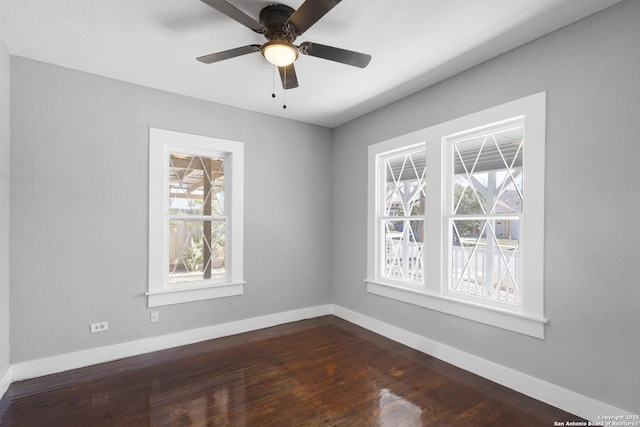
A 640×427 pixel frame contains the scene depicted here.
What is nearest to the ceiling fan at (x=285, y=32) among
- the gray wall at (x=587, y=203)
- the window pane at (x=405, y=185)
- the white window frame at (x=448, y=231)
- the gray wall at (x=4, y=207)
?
the white window frame at (x=448, y=231)

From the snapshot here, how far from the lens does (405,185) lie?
11.8 ft

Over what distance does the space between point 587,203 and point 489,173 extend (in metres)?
0.79

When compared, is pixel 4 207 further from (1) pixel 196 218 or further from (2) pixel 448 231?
(2) pixel 448 231

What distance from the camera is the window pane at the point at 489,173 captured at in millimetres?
2604

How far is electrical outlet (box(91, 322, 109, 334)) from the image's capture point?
9.48 ft

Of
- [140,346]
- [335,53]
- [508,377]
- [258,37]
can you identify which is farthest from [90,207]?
[508,377]

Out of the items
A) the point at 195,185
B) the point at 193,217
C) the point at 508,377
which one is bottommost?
the point at 508,377

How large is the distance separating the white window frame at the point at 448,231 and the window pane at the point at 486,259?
110 millimetres

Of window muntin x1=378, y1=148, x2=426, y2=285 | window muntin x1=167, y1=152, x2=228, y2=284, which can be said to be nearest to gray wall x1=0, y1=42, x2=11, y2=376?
window muntin x1=167, y1=152, x2=228, y2=284

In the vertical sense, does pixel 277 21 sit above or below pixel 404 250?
→ above

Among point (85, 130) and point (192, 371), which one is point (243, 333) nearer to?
point (192, 371)

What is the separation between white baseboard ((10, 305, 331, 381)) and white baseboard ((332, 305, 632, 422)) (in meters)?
1.31

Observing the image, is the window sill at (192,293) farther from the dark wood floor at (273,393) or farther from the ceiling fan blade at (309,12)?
the ceiling fan blade at (309,12)

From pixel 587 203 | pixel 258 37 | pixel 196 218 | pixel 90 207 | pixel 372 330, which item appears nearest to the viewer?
pixel 587 203
